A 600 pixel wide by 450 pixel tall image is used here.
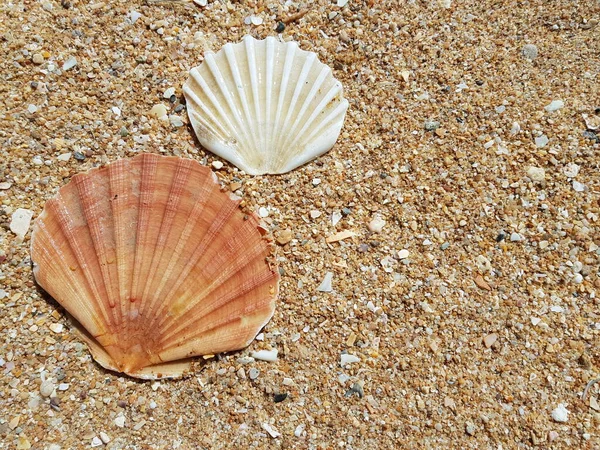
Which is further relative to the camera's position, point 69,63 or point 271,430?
point 69,63

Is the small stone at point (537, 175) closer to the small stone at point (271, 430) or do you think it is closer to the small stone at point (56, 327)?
the small stone at point (271, 430)

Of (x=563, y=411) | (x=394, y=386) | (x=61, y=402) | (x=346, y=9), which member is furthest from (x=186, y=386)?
(x=346, y=9)

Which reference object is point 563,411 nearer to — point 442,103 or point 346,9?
point 442,103

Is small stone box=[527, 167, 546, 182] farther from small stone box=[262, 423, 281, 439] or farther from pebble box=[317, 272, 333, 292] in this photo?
small stone box=[262, 423, 281, 439]

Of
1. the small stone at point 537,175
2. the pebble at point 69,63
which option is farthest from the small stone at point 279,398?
the pebble at point 69,63

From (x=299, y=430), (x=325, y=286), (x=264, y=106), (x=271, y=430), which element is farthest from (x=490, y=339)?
(x=264, y=106)

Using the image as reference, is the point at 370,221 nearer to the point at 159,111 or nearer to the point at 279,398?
the point at 279,398

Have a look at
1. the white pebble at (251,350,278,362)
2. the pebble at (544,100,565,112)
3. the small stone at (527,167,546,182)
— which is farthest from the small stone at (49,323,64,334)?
the pebble at (544,100,565,112)
